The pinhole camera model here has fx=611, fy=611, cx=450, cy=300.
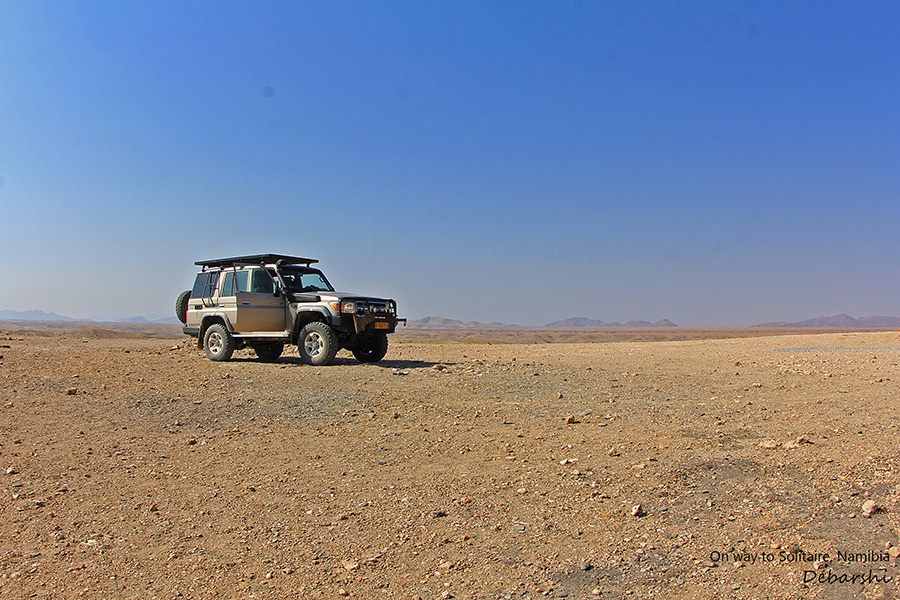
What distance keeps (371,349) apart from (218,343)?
3981 mm

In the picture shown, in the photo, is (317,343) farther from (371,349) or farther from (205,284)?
(205,284)

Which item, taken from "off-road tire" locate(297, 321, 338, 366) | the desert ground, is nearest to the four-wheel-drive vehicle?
"off-road tire" locate(297, 321, 338, 366)

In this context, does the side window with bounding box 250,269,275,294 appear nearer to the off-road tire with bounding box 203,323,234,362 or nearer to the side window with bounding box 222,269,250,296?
the side window with bounding box 222,269,250,296

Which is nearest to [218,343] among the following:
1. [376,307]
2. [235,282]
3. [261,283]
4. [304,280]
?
[235,282]

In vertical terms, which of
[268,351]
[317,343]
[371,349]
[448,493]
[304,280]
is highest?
[304,280]

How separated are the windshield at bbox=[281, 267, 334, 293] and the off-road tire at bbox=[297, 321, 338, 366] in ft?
4.45

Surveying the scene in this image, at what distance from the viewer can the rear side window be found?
52.6ft

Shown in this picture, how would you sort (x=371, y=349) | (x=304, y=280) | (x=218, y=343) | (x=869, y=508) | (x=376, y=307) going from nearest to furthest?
1. (x=869, y=508)
2. (x=376, y=307)
3. (x=371, y=349)
4. (x=304, y=280)
5. (x=218, y=343)

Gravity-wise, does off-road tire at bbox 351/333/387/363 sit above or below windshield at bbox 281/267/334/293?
below

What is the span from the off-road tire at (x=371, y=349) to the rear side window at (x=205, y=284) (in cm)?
416

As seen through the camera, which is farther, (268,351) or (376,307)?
(268,351)

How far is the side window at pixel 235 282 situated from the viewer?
15.3 meters

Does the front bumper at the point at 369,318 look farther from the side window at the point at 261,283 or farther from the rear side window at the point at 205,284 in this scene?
the rear side window at the point at 205,284

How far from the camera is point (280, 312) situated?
15.0 m
